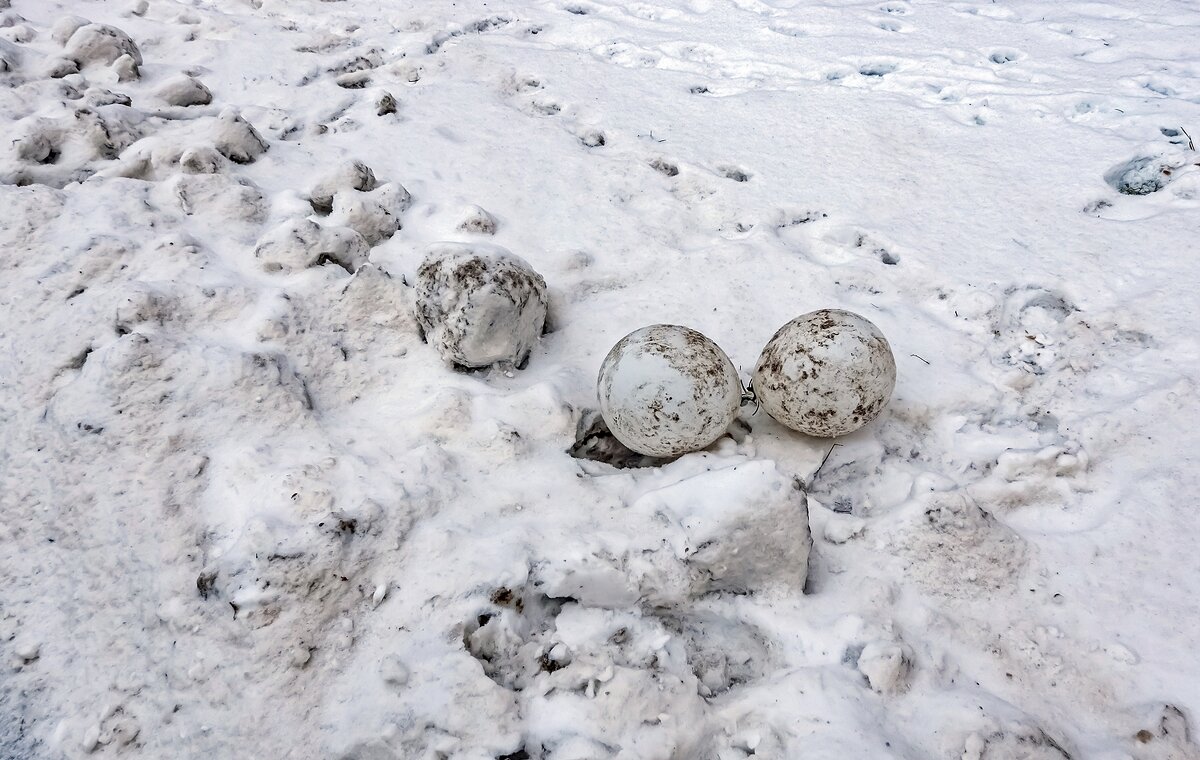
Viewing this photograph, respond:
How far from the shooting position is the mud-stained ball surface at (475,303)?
2.60 meters

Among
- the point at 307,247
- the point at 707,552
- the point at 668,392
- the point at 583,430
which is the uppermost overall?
the point at 668,392

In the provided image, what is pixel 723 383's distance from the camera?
234cm

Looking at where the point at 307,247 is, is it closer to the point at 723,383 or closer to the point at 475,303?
the point at 475,303

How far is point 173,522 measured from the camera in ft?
6.95

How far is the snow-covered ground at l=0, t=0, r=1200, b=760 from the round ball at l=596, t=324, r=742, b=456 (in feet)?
0.45

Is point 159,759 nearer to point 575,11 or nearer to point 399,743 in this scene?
point 399,743

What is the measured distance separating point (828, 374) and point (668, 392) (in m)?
0.52

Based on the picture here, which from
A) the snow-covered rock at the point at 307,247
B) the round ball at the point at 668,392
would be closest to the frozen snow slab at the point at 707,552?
the round ball at the point at 668,392

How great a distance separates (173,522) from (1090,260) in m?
3.67

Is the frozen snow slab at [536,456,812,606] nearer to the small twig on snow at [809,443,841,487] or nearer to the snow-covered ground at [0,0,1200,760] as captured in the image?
Result: the snow-covered ground at [0,0,1200,760]

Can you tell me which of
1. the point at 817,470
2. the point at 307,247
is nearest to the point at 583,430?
the point at 817,470

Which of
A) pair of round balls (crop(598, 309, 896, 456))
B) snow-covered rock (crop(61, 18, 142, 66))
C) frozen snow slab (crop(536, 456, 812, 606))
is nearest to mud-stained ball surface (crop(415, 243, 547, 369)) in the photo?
pair of round balls (crop(598, 309, 896, 456))

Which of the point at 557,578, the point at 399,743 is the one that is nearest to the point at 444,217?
the point at 557,578

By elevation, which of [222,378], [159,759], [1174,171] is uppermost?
[1174,171]
